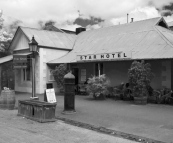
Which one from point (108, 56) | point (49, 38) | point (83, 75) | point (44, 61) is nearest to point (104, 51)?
point (108, 56)

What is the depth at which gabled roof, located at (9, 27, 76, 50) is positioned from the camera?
18281 millimetres

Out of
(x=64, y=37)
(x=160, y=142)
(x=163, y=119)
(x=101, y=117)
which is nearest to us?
(x=160, y=142)

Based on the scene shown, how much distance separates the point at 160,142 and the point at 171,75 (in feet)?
Result: 25.7

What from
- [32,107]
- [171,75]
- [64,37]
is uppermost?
[64,37]

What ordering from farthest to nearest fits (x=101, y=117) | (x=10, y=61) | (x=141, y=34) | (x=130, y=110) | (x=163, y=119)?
(x=10, y=61) → (x=141, y=34) → (x=130, y=110) → (x=101, y=117) → (x=163, y=119)

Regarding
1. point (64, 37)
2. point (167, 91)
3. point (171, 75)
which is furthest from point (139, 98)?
point (64, 37)

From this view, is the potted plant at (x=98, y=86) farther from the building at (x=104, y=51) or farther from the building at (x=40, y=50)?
the building at (x=40, y=50)

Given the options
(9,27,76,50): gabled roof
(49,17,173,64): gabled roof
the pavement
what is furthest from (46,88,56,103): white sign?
(9,27,76,50): gabled roof

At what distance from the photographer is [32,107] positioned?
8969 millimetres

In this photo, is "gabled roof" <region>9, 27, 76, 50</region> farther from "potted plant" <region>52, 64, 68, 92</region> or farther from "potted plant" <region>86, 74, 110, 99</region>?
"potted plant" <region>86, 74, 110, 99</region>

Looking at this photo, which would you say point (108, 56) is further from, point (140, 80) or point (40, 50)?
point (40, 50)

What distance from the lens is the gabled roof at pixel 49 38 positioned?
18281 millimetres

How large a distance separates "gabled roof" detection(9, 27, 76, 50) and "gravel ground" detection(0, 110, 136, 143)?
33.9 ft

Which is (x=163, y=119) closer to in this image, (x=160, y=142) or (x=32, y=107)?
(x=160, y=142)
